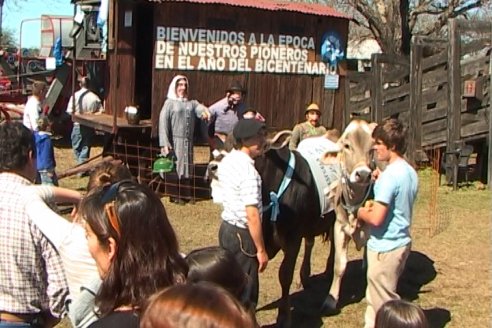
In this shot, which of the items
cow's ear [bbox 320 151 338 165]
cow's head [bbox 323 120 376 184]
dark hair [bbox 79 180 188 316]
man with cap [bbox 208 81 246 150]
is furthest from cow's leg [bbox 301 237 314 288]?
dark hair [bbox 79 180 188 316]

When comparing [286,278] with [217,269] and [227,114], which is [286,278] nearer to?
[217,269]

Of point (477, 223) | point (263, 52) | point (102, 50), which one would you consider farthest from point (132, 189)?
point (102, 50)

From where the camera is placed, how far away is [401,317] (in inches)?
138

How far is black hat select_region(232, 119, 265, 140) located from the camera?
5258mm

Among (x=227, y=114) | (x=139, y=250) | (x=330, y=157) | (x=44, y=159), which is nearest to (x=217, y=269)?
(x=139, y=250)

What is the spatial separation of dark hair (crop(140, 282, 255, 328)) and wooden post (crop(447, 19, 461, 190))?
39.8 feet

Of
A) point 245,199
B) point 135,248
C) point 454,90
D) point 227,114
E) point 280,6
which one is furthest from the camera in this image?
point 280,6

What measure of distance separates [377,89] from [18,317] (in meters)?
11.7

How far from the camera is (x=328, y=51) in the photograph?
1401cm

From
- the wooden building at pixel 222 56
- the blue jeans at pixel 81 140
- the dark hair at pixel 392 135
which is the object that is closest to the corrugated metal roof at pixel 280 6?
the wooden building at pixel 222 56

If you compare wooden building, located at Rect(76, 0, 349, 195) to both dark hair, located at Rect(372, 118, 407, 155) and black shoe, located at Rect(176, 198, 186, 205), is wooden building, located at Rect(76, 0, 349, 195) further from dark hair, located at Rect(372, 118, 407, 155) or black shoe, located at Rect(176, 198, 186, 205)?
dark hair, located at Rect(372, 118, 407, 155)

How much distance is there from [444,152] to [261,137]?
29.9 ft

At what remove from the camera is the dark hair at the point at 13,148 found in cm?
358

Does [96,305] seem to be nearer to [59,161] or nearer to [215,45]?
[215,45]
